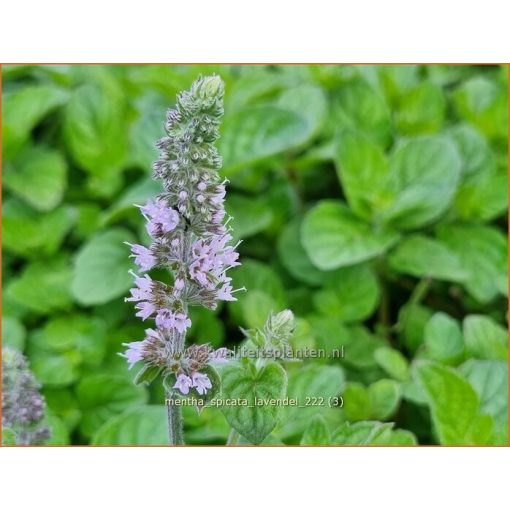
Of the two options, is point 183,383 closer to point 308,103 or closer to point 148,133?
point 148,133

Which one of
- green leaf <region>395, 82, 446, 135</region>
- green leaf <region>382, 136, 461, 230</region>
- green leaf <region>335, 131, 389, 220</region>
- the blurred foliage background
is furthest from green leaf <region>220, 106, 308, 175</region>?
green leaf <region>395, 82, 446, 135</region>

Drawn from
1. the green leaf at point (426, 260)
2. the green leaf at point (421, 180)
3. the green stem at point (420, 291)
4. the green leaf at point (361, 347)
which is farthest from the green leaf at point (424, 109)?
the green leaf at point (361, 347)

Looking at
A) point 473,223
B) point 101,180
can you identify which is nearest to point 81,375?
point 101,180

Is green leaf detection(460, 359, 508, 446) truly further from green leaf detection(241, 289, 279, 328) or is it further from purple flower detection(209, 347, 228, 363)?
purple flower detection(209, 347, 228, 363)

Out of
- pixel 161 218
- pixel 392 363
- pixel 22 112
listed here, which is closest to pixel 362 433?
pixel 392 363

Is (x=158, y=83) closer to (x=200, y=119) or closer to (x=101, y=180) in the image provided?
(x=101, y=180)

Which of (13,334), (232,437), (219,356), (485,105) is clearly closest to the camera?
(219,356)

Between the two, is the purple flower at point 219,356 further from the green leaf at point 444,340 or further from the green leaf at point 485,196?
the green leaf at point 485,196
